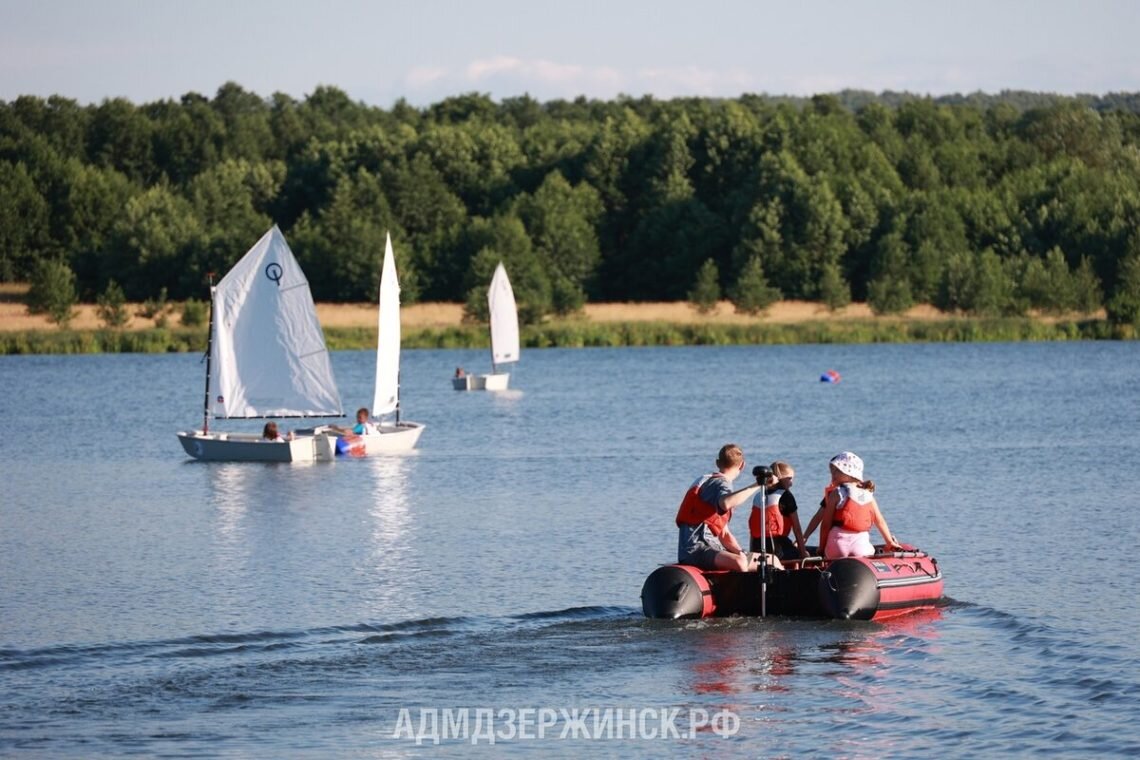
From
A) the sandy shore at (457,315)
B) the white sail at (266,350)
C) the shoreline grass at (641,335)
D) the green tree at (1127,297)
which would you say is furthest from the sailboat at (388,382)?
the sandy shore at (457,315)

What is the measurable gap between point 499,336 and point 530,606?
4730 centimetres

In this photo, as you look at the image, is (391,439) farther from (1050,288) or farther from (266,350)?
(1050,288)

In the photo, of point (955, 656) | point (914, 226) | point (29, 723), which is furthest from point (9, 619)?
point (914, 226)

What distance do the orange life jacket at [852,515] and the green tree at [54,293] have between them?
83313 mm

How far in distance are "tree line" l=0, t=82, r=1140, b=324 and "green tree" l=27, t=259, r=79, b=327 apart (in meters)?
0.32

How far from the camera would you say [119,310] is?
319 feet

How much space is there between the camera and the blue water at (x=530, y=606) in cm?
1628

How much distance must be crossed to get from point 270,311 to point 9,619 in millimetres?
21149

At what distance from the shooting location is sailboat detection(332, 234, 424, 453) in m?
42.6

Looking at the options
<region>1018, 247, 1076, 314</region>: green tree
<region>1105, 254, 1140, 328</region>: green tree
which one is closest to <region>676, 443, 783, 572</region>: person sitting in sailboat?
<region>1105, 254, 1140, 328</region>: green tree

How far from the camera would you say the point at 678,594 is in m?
19.6

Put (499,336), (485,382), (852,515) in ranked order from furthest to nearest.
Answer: (499,336)
(485,382)
(852,515)

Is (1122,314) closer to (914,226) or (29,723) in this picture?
(914,226)

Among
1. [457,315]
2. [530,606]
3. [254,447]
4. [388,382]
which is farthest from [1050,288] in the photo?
[530,606]
